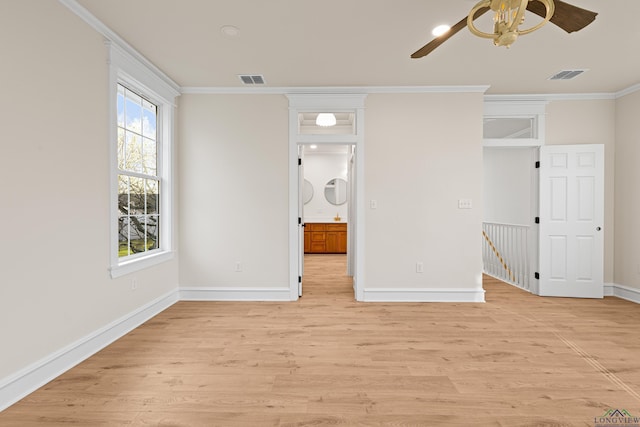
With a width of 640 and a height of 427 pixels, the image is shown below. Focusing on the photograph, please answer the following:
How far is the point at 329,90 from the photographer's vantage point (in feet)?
12.8

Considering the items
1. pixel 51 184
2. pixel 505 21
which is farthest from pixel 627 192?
pixel 51 184

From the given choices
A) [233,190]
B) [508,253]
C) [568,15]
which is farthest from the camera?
[508,253]

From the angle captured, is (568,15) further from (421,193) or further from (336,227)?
(336,227)

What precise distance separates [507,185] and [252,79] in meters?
5.41

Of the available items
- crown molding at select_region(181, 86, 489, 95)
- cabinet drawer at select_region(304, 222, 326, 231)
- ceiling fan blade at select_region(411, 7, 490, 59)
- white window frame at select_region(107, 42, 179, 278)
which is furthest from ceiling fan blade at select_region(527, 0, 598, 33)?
cabinet drawer at select_region(304, 222, 326, 231)

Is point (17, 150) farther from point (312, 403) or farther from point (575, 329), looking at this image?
point (575, 329)

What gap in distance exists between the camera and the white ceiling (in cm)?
238

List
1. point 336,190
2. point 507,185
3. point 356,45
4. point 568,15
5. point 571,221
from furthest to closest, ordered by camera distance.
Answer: point 336,190 → point 507,185 → point 571,221 → point 356,45 → point 568,15

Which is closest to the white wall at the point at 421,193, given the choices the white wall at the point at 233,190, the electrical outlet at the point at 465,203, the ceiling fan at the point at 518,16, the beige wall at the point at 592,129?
the electrical outlet at the point at 465,203

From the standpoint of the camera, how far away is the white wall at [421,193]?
3924mm

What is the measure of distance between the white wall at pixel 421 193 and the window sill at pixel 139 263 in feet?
7.94

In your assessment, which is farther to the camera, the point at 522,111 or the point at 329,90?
the point at 522,111

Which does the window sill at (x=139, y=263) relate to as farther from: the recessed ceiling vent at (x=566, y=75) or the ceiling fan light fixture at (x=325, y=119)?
the recessed ceiling vent at (x=566, y=75)

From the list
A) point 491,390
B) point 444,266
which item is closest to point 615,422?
point 491,390
